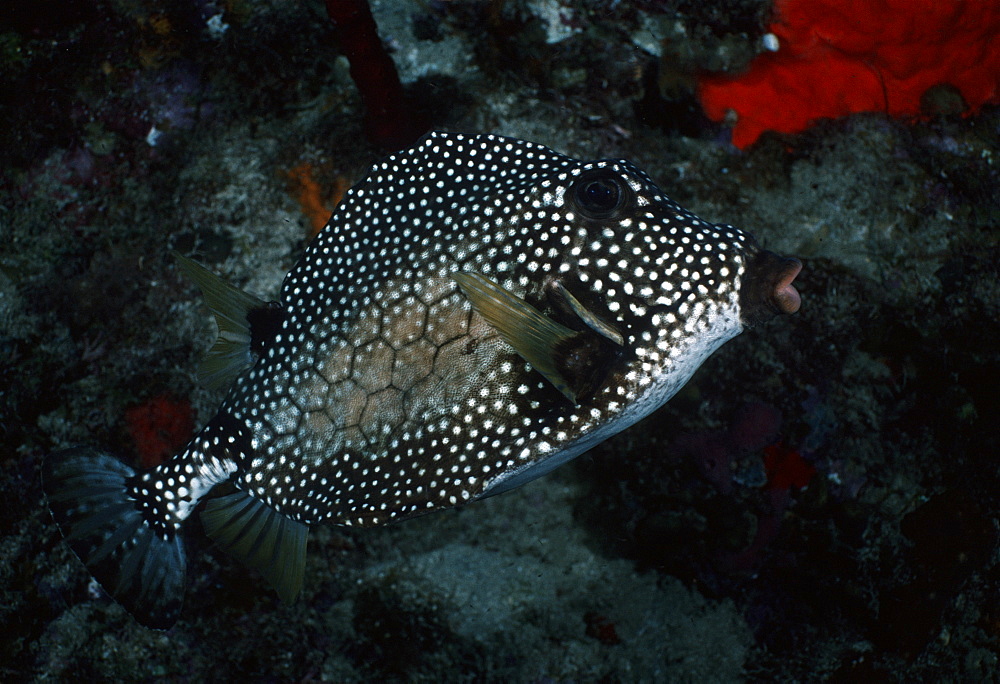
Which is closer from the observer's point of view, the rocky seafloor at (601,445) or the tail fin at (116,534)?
the tail fin at (116,534)

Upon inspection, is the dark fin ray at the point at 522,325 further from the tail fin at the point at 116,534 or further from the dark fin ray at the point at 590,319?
the tail fin at the point at 116,534

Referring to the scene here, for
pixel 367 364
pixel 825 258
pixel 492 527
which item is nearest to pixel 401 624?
pixel 492 527

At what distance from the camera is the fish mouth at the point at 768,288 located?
6.81 feet

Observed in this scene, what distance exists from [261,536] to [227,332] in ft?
3.22

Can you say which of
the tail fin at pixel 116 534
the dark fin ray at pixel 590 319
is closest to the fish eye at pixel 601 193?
the dark fin ray at pixel 590 319

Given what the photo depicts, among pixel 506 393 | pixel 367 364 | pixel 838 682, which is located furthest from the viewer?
pixel 838 682

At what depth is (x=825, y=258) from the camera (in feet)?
11.0

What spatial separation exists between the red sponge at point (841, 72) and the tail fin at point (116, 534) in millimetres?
4147

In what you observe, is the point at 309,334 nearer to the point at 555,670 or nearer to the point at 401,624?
the point at 401,624

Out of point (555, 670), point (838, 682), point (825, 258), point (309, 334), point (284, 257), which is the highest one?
point (309, 334)

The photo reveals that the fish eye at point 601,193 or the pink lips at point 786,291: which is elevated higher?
the fish eye at point 601,193

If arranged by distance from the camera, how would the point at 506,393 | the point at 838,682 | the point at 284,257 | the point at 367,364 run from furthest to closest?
the point at 284,257
the point at 838,682
the point at 367,364
the point at 506,393

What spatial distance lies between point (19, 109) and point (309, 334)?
11.1 feet

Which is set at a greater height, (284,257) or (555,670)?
(284,257)
